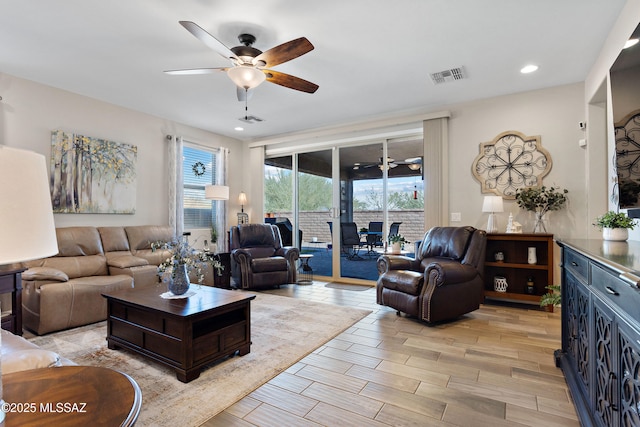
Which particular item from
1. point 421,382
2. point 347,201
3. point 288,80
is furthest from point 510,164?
point 421,382

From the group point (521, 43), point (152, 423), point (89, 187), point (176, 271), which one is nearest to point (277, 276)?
point (176, 271)

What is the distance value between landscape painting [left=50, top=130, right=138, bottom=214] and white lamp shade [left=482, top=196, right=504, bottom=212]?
190 inches

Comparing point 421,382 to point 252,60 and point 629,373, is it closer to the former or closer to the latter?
point 629,373

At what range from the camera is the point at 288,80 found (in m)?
3.11

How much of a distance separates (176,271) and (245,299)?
0.65 metres

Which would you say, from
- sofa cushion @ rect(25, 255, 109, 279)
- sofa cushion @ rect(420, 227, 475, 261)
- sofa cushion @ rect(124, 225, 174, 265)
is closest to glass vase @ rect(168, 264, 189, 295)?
sofa cushion @ rect(25, 255, 109, 279)

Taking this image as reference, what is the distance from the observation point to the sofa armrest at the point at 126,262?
4.01 m

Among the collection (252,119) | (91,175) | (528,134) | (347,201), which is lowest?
(347,201)

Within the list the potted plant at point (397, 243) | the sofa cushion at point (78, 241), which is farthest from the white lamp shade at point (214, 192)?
the potted plant at point (397, 243)

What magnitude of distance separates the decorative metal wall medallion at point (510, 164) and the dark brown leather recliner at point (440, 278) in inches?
40.2

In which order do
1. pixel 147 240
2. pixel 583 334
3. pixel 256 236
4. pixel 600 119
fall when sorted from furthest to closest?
pixel 256 236 < pixel 147 240 < pixel 600 119 < pixel 583 334

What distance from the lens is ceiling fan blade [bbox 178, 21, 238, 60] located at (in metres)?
2.25

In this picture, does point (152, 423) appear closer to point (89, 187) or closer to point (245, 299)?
point (245, 299)

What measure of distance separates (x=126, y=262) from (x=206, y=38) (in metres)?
2.89
